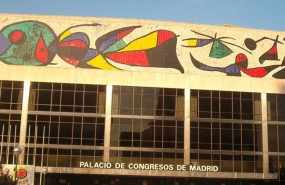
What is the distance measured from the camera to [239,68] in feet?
223

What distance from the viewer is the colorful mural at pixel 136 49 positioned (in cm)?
6575

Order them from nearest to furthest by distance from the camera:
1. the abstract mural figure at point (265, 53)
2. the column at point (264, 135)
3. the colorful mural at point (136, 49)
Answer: the column at point (264, 135)
the colorful mural at point (136, 49)
the abstract mural figure at point (265, 53)

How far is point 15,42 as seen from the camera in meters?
66.1

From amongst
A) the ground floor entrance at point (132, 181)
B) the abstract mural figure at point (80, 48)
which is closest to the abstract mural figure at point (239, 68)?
the abstract mural figure at point (80, 48)

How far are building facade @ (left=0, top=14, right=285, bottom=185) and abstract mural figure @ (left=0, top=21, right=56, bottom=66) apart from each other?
0.44 feet

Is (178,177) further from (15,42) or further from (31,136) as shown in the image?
(15,42)

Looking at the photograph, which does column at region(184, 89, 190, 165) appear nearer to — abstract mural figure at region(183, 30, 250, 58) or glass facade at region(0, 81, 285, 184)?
glass facade at region(0, 81, 285, 184)

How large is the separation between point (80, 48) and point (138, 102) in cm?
1070

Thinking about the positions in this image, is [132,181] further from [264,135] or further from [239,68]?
[239,68]

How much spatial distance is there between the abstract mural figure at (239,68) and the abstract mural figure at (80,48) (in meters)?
2.92

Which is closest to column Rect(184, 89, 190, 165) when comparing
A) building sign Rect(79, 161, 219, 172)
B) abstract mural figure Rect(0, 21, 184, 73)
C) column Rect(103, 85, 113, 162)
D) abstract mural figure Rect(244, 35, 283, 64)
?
building sign Rect(79, 161, 219, 172)

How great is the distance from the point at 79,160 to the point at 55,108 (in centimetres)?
748

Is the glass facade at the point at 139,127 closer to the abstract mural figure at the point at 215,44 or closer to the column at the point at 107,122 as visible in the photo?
the column at the point at 107,122

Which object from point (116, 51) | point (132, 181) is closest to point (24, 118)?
point (116, 51)
